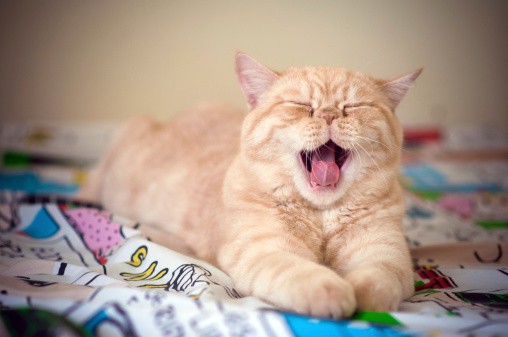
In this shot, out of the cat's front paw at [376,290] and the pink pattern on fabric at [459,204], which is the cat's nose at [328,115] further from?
the pink pattern on fabric at [459,204]

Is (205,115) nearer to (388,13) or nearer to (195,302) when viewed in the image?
(195,302)

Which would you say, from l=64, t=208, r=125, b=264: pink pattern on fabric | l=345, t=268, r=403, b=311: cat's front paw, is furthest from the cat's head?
l=64, t=208, r=125, b=264: pink pattern on fabric

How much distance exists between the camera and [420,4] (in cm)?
427

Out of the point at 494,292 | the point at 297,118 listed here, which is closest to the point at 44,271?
the point at 297,118

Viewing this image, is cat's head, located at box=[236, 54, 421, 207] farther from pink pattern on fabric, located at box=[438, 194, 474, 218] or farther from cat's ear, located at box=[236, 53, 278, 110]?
pink pattern on fabric, located at box=[438, 194, 474, 218]

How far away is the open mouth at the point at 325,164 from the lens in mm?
1531

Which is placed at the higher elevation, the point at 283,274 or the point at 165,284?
the point at 283,274

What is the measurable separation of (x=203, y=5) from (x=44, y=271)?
10.6ft

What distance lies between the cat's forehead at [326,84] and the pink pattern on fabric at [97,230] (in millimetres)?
859

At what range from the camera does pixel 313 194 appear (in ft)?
5.06

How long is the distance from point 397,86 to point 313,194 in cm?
55

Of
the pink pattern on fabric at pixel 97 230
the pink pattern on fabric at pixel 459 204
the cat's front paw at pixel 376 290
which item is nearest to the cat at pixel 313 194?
the cat's front paw at pixel 376 290

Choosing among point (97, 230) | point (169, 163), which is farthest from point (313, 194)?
point (169, 163)

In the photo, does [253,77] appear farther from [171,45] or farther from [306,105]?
[171,45]
